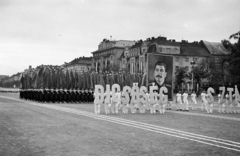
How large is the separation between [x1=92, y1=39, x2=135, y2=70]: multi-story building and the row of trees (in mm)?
35014

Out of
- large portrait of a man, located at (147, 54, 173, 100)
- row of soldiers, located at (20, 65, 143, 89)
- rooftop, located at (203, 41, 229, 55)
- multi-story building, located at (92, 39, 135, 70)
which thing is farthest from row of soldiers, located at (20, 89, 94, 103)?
multi-story building, located at (92, 39, 135, 70)

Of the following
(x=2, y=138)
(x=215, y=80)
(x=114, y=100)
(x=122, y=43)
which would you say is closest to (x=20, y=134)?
(x=2, y=138)

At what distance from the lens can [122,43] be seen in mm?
125000

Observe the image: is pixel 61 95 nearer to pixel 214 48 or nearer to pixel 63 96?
pixel 63 96

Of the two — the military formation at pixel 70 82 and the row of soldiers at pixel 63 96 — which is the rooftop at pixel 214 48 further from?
the row of soldiers at pixel 63 96

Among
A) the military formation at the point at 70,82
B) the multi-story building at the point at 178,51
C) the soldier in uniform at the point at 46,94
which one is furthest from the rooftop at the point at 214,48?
Answer: the soldier in uniform at the point at 46,94

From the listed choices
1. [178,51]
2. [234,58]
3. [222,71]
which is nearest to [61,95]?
[234,58]

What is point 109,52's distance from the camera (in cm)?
12738

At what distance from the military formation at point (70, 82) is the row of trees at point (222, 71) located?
803 inches

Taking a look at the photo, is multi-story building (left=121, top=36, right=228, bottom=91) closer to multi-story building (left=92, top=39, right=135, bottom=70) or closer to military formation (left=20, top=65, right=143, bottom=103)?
multi-story building (left=92, top=39, right=135, bottom=70)

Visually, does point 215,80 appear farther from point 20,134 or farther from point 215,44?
point 20,134

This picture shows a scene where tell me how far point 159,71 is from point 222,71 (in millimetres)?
48370

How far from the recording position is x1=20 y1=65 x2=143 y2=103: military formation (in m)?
36.9

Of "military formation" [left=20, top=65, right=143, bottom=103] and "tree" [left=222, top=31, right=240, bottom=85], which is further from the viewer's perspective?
"tree" [left=222, top=31, right=240, bottom=85]
